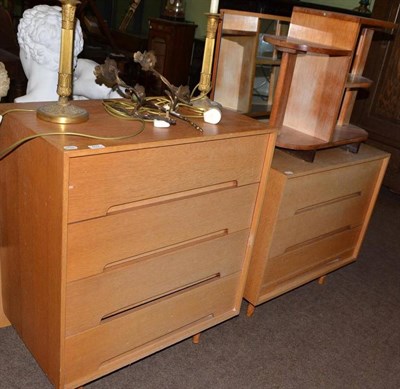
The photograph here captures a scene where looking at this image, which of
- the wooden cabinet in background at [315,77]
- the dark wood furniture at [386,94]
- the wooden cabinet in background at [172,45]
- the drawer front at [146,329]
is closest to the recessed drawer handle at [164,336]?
the drawer front at [146,329]

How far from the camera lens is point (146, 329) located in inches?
57.1

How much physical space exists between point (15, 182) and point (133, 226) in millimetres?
342

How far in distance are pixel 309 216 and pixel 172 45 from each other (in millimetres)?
2876

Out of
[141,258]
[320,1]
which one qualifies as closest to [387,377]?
[141,258]

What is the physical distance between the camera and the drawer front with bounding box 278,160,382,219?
5.57 ft

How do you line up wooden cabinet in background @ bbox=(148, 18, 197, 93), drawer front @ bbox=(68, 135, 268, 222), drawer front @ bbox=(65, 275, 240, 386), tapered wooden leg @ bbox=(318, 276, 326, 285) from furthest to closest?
wooden cabinet in background @ bbox=(148, 18, 197, 93) → tapered wooden leg @ bbox=(318, 276, 326, 285) → drawer front @ bbox=(65, 275, 240, 386) → drawer front @ bbox=(68, 135, 268, 222)

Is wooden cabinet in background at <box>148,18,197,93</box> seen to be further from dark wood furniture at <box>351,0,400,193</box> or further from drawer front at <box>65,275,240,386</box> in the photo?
drawer front at <box>65,275,240,386</box>

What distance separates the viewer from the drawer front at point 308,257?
1.83 m

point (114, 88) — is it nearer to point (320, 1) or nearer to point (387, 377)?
point (387, 377)

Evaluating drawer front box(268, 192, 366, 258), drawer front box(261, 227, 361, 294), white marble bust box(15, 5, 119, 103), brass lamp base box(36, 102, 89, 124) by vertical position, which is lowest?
drawer front box(261, 227, 361, 294)

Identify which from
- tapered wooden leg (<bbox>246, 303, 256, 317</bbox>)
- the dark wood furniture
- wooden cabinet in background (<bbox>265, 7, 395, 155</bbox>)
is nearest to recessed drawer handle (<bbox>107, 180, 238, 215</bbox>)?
wooden cabinet in background (<bbox>265, 7, 395, 155</bbox>)

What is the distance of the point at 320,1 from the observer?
4426 millimetres

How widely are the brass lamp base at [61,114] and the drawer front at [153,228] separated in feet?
0.84

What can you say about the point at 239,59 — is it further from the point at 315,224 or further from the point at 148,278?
the point at 148,278
